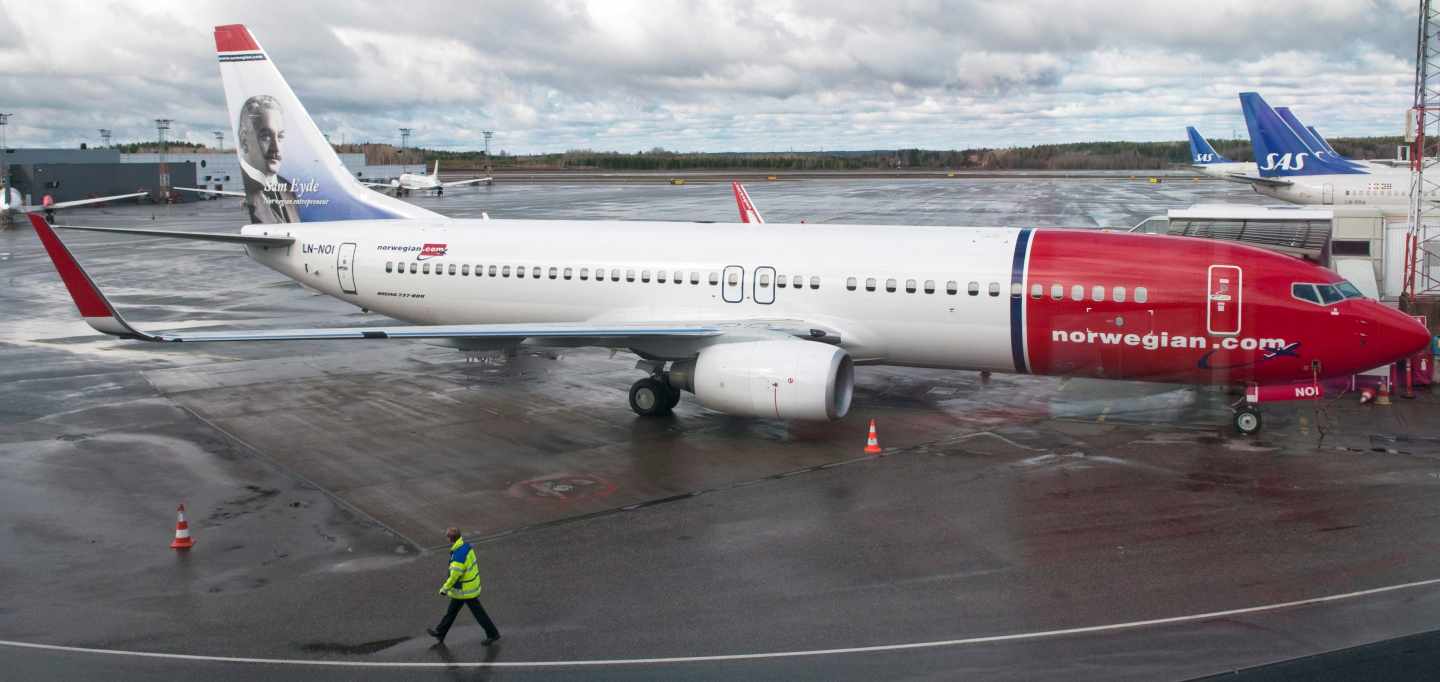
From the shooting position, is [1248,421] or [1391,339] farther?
[1248,421]

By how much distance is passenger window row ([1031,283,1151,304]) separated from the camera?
20.4 meters

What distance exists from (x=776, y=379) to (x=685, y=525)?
4429 mm

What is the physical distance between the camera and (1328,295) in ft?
65.6

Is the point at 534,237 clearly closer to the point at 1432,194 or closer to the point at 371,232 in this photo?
the point at 371,232

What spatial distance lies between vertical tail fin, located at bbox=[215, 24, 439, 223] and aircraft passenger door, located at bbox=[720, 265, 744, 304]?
8.73 metres

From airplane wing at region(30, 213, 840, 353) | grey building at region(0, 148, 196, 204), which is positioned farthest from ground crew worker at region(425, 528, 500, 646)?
grey building at region(0, 148, 196, 204)

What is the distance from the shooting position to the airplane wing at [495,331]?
18359 millimetres

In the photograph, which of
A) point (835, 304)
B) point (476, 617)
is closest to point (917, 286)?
point (835, 304)

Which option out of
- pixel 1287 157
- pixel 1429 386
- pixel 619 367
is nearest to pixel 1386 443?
pixel 1429 386

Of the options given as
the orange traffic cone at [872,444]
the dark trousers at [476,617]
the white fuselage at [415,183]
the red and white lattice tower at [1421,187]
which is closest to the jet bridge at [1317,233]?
the red and white lattice tower at [1421,187]

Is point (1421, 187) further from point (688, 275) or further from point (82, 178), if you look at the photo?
point (82, 178)

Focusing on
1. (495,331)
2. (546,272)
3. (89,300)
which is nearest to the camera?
(89,300)

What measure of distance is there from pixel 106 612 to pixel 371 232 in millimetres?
14823

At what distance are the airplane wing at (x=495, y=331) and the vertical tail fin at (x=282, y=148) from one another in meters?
4.89
